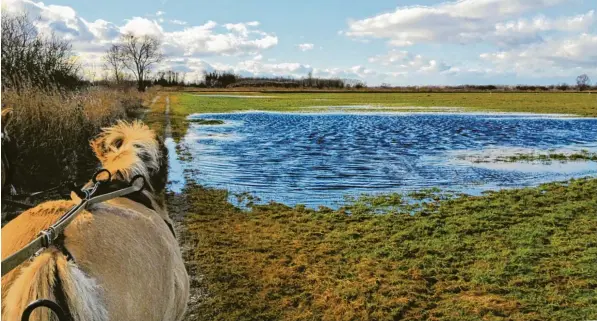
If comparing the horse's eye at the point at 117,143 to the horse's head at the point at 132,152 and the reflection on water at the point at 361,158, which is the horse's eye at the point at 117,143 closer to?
the horse's head at the point at 132,152

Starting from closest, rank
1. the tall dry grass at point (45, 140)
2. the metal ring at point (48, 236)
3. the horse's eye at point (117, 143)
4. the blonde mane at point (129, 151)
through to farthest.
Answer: the metal ring at point (48, 236) < the blonde mane at point (129, 151) < the horse's eye at point (117, 143) < the tall dry grass at point (45, 140)

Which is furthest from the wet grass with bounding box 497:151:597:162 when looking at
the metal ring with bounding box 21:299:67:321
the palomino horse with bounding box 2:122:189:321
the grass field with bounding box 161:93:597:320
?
the metal ring with bounding box 21:299:67:321

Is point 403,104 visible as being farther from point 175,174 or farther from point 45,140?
point 45,140

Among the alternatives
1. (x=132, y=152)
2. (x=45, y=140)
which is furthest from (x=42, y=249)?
(x=45, y=140)

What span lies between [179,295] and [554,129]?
70.2 ft

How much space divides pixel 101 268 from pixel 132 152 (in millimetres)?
1911

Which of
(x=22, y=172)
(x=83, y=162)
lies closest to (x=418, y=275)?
(x=22, y=172)

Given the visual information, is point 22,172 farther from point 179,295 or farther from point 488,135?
point 488,135

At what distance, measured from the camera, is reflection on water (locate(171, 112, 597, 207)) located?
9.45 m

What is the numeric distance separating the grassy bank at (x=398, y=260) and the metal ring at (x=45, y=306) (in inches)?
106

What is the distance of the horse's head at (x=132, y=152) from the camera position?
3.43 metres

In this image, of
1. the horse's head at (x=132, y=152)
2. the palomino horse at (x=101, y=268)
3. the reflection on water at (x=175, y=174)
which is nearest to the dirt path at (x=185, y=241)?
the reflection on water at (x=175, y=174)

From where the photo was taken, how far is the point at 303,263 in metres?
5.23

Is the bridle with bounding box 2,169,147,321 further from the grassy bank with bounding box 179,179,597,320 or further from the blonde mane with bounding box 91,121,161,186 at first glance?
the grassy bank with bounding box 179,179,597,320
